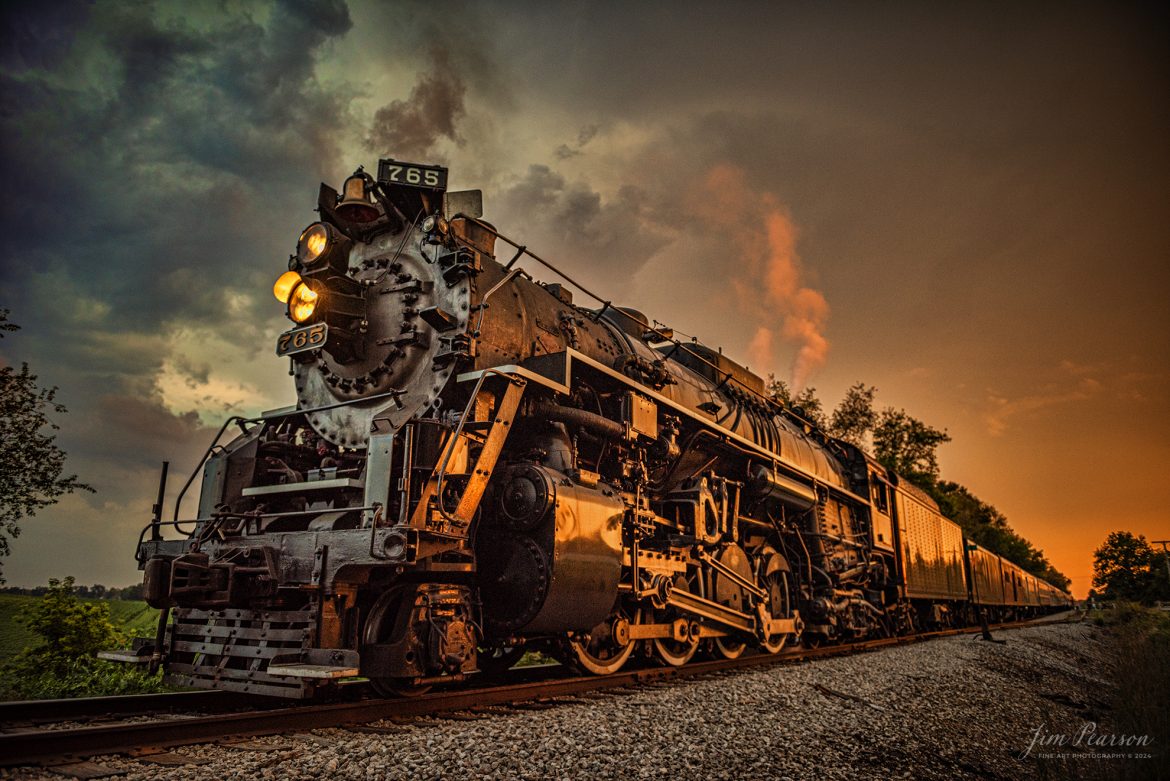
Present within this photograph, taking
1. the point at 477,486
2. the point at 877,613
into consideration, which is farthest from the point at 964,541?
the point at 477,486

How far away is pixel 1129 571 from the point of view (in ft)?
146

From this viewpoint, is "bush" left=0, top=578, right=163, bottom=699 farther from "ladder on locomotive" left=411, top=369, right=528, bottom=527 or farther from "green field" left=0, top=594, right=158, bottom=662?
"ladder on locomotive" left=411, top=369, right=528, bottom=527

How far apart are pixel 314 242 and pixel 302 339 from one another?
33.4 inches

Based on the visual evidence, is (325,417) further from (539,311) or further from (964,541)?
(964,541)

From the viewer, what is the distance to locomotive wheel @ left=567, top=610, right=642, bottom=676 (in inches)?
251

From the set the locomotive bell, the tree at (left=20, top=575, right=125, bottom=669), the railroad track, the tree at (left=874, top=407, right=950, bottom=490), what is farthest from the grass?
the tree at (left=874, top=407, right=950, bottom=490)

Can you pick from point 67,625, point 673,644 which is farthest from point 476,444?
point 67,625

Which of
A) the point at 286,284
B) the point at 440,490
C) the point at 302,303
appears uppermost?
the point at 286,284

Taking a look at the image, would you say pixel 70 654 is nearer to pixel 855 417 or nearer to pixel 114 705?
pixel 114 705

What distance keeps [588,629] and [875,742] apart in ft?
7.22

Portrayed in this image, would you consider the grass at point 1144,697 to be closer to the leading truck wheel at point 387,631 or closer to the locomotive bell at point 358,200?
the leading truck wheel at point 387,631

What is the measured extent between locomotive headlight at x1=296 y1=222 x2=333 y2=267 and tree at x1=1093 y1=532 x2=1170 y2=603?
4316 centimetres

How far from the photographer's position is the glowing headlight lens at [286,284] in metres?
6.41

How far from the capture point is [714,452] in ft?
28.6
